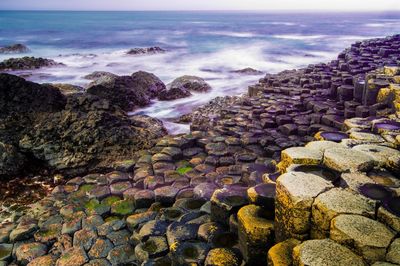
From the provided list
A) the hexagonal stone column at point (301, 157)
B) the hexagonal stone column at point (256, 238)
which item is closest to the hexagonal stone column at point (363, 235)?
the hexagonal stone column at point (256, 238)

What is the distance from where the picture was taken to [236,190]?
12.6 feet

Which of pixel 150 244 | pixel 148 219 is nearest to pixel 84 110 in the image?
pixel 148 219

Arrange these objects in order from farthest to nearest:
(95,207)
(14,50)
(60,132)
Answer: (14,50) < (60,132) < (95,207)

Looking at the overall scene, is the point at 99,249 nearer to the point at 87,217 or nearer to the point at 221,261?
the point at 87,217

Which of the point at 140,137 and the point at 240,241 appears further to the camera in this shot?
the point at 140,137

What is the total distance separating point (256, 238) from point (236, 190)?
93cm

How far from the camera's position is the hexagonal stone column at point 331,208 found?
2557 mm

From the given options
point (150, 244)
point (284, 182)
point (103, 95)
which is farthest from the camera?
point (103, 95)

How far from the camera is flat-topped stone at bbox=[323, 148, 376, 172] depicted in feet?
10.7

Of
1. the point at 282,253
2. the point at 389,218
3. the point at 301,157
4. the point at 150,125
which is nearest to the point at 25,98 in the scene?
the point at 150,125

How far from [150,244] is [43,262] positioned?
A: 3.88ft

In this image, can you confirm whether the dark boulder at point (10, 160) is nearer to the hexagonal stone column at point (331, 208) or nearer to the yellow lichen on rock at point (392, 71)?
the hexagonal stone column at point (331, 208)

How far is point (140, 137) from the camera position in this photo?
6887 millimetres

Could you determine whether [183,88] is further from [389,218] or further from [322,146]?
[389,218]
